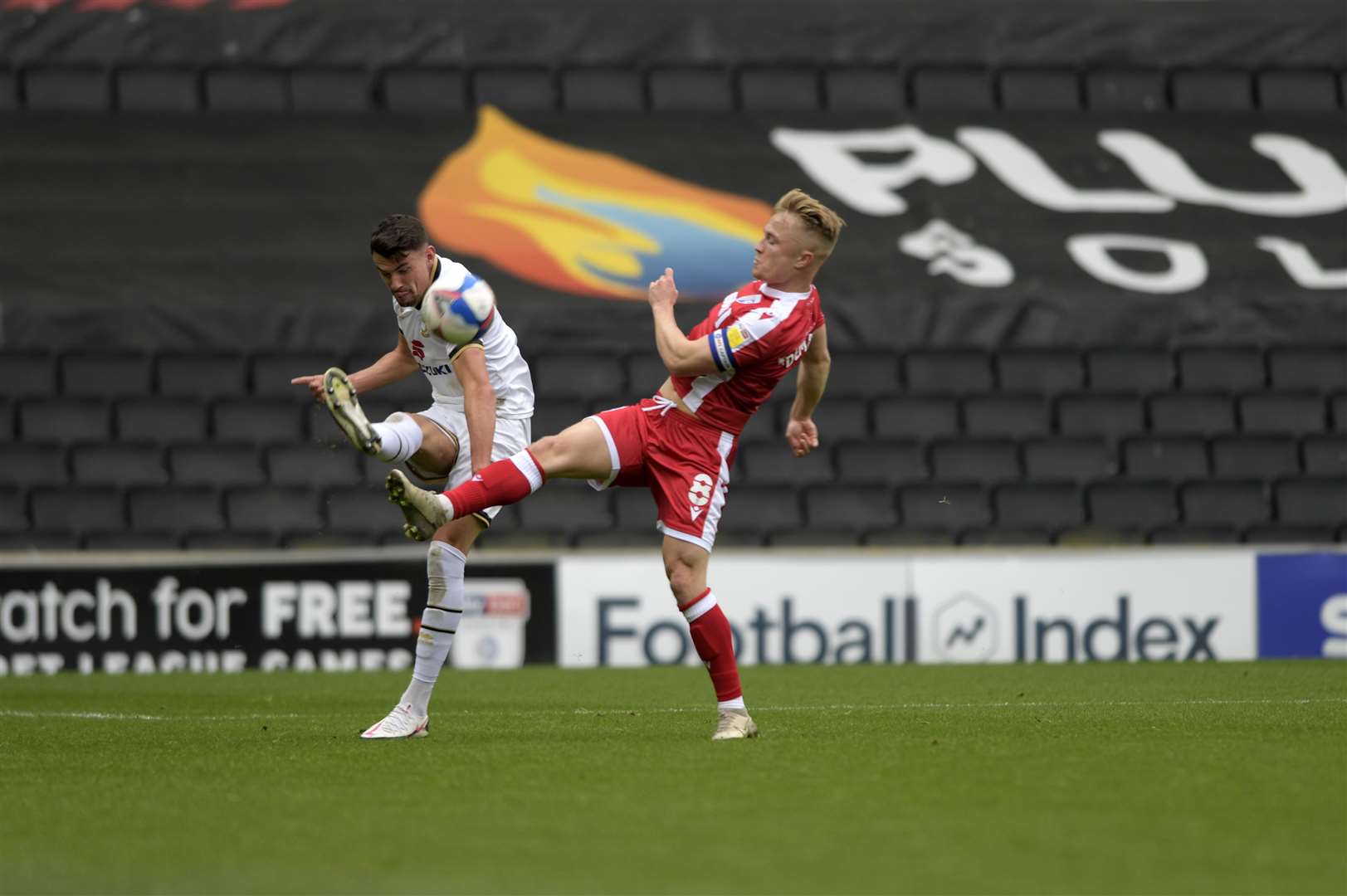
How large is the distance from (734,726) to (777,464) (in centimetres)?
733

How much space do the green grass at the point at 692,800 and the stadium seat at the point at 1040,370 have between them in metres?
6.14

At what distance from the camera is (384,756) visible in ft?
19.0

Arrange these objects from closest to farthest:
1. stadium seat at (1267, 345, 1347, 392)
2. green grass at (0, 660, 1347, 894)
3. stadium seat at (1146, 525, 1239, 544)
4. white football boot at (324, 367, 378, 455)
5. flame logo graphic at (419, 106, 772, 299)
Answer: green grass at (0, 660, 1347, 894)
white football boot at (324, 367, 378, 455)
stadium seat at (1146, 525, 1239, 544)
stadium seat at (1267, 345, 1347, 392)
flame logo graphic at (419, 106, 772, 299)

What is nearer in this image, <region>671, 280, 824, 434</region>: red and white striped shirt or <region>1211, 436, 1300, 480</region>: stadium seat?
<region>671, 280, 824, 434</region>: red and white striped shirt

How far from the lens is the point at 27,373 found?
13.5 meters

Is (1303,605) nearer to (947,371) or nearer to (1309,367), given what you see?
(1309,367)

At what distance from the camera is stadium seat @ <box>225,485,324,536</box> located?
13.0 metres

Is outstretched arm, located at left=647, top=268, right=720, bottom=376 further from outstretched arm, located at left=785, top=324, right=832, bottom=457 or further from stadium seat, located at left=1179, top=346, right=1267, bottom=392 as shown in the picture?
stadium seat, located at left=1179, top=346, right=1267, bottom=392

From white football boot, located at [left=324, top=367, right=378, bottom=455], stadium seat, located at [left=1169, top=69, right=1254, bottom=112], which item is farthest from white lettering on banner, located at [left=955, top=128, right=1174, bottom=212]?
white football boot, located at [left=324, top=367, right=378, bottom=455]

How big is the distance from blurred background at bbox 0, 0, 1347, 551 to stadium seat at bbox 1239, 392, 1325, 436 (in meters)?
0.03

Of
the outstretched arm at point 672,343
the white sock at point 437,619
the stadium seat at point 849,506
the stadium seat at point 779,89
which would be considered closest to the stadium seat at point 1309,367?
the stadium seat at point 849,506

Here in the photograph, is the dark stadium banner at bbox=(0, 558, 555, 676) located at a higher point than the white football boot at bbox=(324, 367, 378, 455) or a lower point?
lower

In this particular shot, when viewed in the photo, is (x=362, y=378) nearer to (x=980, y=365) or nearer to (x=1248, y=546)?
(x=1248, y=546)

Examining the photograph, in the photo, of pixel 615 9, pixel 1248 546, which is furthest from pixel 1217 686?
pixel 615 9
